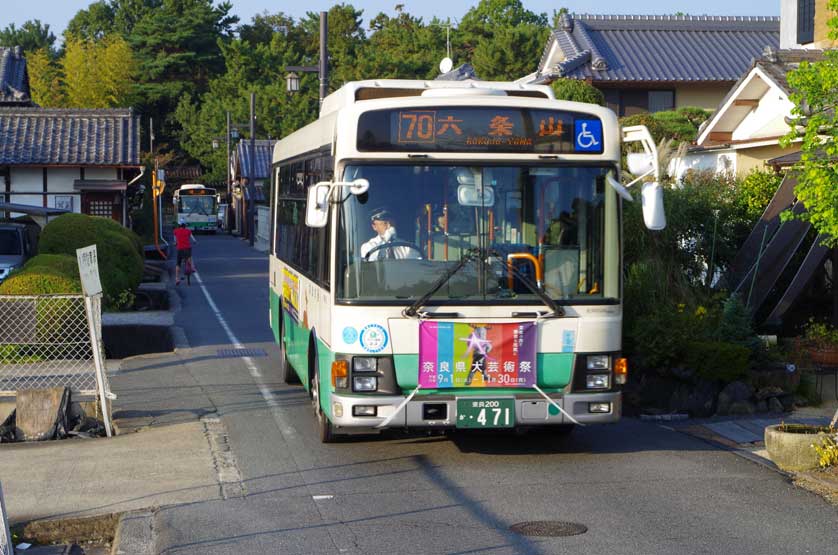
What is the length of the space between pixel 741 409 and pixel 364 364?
209 inches

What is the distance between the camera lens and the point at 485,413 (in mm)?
9289

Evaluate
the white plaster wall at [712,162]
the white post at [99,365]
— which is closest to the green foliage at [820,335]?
the white plaster wall at [712,162]

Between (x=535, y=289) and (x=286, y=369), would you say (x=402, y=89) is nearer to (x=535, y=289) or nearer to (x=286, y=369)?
(x=535, y=289)

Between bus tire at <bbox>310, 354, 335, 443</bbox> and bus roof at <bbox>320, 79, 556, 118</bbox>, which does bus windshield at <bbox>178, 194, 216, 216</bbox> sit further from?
bus tire at <bbox>310, 354, 335, 443</bbox>

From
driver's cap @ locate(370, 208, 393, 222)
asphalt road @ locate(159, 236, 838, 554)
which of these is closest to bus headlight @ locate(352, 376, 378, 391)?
asphalt road @ locate(159, 236, 838, 554)

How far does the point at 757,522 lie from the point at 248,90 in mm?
67537

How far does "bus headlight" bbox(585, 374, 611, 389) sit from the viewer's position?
9.55 metres

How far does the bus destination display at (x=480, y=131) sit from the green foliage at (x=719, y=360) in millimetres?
3938

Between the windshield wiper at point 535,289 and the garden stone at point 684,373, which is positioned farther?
the garden stone at point 684,373

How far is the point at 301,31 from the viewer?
91438mm

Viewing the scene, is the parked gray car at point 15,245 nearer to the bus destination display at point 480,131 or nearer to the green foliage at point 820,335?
the green foliage at point 820,335

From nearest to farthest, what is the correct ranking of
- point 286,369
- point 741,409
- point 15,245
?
point 741,409 → point 286,369 → point 15,245

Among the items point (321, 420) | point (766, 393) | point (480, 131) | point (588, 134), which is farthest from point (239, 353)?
point (588, 134)

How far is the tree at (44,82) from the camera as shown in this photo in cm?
7500
